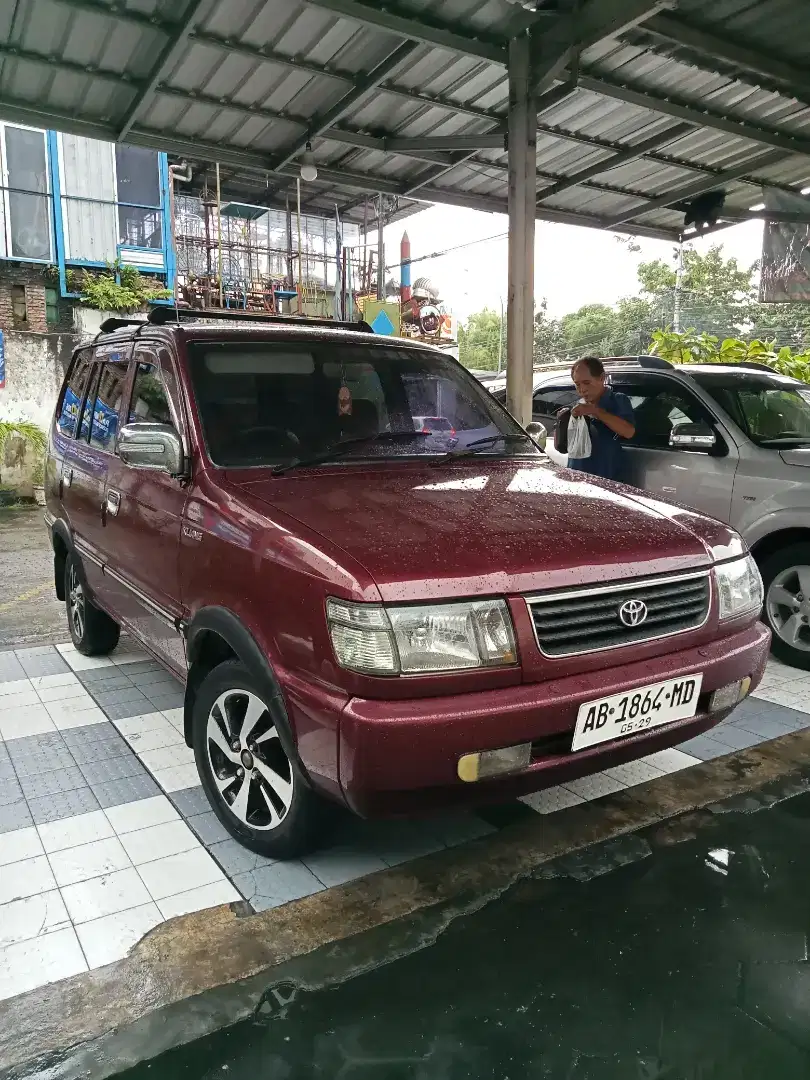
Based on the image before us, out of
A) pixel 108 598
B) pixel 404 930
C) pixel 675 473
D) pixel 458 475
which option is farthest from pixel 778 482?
pixel 108 598

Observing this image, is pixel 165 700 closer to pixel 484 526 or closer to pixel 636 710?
pixel 484 526

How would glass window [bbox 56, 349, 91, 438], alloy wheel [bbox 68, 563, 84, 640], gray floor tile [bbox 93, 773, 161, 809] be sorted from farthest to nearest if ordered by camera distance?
alloy wheel [bbox 68, 563, 84, 640]
glass window [bbox 56, 349, 91, 438]
gray floor tile [bbox 93, 773, 161, 809]

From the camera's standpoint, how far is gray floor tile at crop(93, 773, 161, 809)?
320 cm

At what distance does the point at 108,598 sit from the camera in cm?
413

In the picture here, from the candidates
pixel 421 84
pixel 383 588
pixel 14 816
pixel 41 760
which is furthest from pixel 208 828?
pixel 421 84

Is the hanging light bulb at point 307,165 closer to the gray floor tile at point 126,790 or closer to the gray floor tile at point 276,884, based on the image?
the gray floor tile at point 126,790

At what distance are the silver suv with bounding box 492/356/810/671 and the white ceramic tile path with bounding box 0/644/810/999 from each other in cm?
77

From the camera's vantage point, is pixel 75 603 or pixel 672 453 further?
pixel 672 453

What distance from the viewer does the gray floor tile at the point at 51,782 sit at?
10.7 feet

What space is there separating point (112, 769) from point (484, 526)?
211cm

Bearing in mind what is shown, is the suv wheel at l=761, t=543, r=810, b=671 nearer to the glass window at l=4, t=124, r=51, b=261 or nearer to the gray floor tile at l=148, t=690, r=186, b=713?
the gray floor tile at l=148, t=690, r=186, b=713

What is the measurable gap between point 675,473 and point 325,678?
151 inches

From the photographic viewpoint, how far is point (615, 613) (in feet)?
7.93

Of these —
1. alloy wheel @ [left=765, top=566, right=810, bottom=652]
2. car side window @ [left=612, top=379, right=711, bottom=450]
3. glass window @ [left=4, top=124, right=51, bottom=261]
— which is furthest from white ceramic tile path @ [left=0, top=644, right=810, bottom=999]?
glass window @ [left=4, top=124, right=51, bottom=261]
